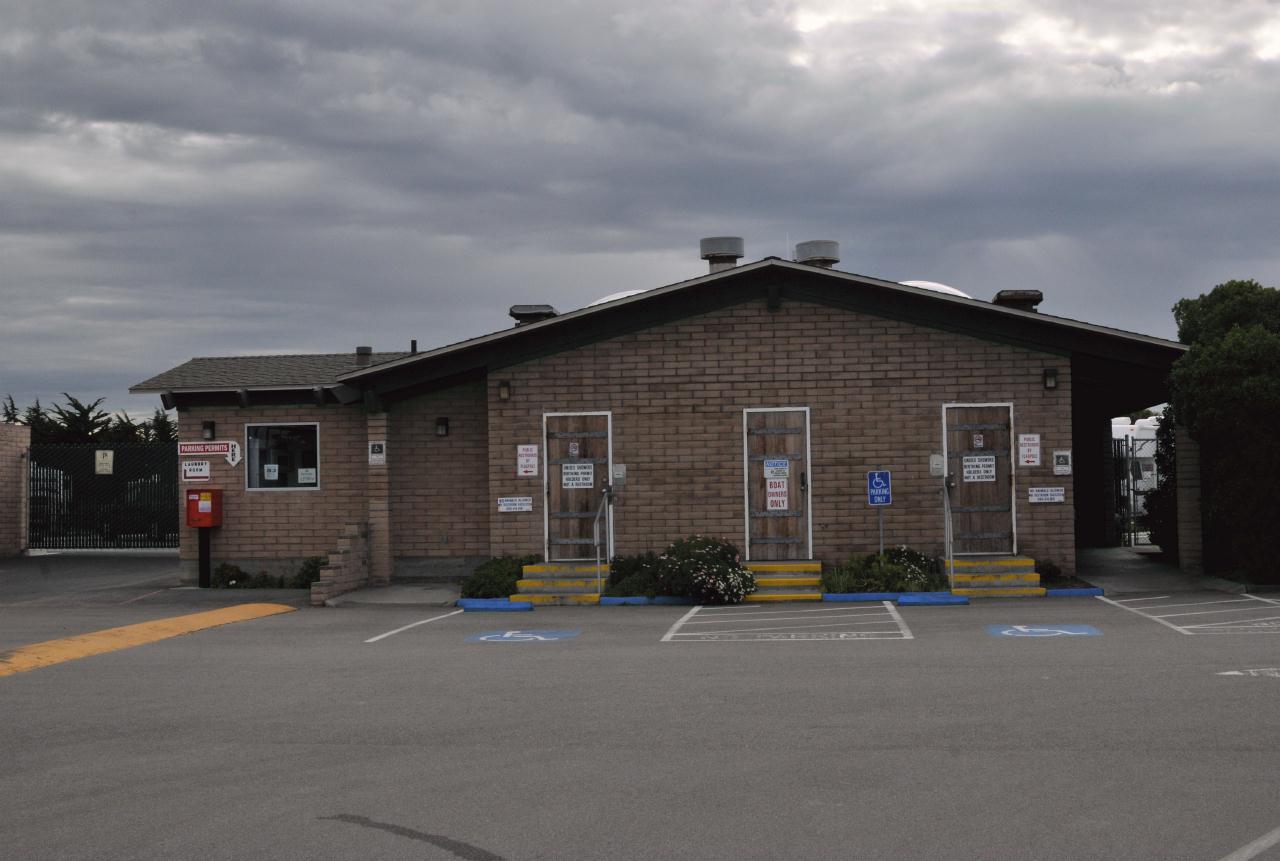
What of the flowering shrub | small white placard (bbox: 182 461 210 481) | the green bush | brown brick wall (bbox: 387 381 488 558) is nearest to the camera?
the flowering shrub

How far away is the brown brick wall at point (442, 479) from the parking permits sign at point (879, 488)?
21.1ft

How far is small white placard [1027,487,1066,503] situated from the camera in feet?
63.3

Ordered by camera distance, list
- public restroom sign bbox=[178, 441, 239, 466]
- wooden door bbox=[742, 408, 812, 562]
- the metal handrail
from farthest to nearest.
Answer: public restroom sign bbox=[178, 441, 239, 466]
wooden door bbox=[742, 408, 812, 562]
the metal handrail

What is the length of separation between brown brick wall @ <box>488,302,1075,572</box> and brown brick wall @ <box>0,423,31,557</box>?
15.9 meters

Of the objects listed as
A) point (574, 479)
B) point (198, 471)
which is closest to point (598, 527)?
point (574, 479)

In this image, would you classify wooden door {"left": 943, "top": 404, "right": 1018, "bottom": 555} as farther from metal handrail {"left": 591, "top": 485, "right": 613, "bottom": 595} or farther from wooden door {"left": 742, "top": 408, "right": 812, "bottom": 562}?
metal handrail {"left": 591, "top": 485, "right": 613, "bottom": 595}

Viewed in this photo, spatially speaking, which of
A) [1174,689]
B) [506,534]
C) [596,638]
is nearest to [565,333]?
[506,534]

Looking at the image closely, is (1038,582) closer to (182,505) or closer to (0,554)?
(182,505)

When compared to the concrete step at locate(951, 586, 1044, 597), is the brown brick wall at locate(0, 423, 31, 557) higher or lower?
higher

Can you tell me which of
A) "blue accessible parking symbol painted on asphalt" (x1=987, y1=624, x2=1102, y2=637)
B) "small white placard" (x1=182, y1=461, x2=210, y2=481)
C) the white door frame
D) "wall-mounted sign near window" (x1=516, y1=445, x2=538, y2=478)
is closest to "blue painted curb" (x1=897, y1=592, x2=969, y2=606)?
"blue accessible parking symbol painted on asphalt" (x1=987, y1=624, x2=1102, y2=637)

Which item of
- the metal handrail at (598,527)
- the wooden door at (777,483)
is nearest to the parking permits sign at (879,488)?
the wooden door at (777,483)

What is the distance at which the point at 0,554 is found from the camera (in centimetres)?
2959

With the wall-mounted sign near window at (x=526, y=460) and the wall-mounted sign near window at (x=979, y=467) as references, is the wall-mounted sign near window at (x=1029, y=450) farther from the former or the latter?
the wall-mounted sign near window at (x=526, y=460)

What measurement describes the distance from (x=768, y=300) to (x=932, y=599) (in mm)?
5393
